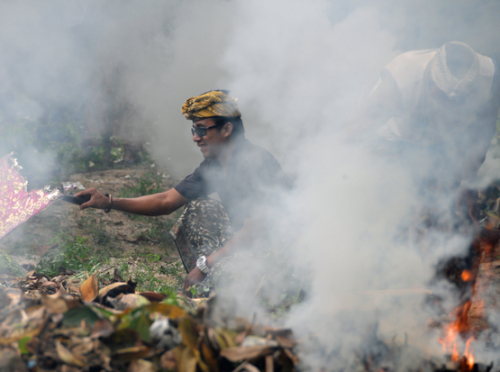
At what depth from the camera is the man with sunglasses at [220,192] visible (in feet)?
9.23

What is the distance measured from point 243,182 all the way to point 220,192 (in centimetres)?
38

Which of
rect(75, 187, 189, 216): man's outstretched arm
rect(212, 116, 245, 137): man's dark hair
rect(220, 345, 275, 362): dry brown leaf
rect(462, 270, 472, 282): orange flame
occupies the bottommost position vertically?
rect(462, 270, 472, 282): orange flame

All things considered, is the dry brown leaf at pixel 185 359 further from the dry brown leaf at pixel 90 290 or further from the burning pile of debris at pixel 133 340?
the dry brown leaf at pixel 90 290

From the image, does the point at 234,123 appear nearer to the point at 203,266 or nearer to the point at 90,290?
the point at 203,266

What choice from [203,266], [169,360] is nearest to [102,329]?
[169,360]

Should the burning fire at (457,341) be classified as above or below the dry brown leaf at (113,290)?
below

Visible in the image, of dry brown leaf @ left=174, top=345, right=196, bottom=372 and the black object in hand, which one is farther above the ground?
the black object in hand

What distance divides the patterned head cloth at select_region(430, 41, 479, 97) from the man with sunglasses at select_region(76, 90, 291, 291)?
1.19 meters

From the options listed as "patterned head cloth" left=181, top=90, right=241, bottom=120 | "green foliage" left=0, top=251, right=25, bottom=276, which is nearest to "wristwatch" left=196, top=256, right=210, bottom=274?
"patterned head cloth" left=181, top=90, right=241, bottom=120

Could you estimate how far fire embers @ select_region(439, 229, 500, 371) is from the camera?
193 cm

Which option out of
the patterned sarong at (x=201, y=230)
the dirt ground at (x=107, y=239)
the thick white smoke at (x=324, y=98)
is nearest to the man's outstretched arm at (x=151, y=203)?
the patterned sarong at (x=201, y=230)

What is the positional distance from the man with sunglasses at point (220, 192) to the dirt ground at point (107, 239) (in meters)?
0.56

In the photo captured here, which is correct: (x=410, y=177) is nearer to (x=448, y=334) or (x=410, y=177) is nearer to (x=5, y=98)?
(x=448, y=334)

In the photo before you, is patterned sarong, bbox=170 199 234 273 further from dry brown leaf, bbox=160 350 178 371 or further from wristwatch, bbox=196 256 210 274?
dry brown leaf, bbox=160 350 178 371
